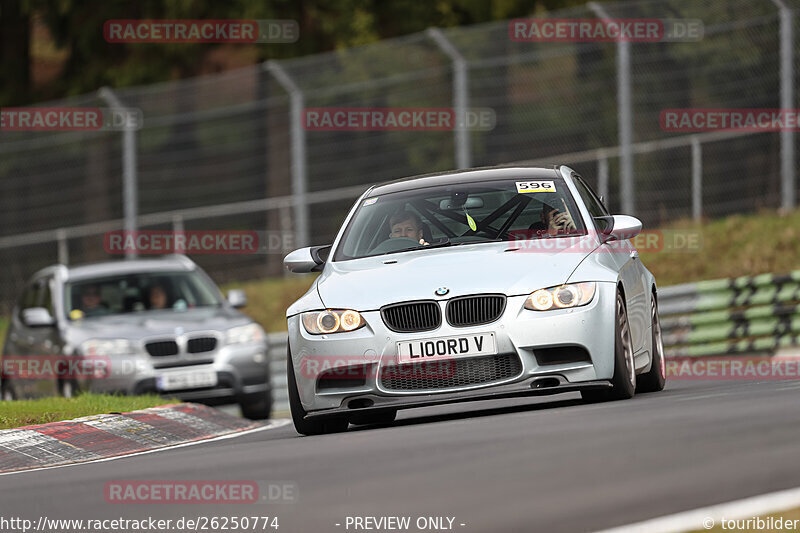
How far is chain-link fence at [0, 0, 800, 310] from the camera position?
2119cm

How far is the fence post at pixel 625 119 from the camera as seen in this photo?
20234mm

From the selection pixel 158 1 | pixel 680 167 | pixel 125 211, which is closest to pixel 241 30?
pixel 158 1

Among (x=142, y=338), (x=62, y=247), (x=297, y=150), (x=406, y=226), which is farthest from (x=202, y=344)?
(x=62, y=247)

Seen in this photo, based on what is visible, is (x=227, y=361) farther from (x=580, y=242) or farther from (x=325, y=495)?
(x=325, y=495)

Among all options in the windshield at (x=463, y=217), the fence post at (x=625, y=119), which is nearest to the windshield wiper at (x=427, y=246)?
the windshield at (x=463, y=217)

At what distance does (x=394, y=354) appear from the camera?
9984mm

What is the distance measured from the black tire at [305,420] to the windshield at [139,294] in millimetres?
6546

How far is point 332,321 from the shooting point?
33.6 ft

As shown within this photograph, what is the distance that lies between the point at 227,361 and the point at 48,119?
11036 mm

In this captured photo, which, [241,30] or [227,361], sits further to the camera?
[241,30]

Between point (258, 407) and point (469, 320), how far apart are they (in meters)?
6.80

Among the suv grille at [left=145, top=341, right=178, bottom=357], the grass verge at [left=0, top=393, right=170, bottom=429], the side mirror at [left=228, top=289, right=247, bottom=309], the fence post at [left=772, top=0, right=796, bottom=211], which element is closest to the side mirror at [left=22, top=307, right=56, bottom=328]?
the suv grille at [left=145, top=341, right=178, bottom=357]

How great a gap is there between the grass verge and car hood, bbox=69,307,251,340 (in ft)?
→ 5.59

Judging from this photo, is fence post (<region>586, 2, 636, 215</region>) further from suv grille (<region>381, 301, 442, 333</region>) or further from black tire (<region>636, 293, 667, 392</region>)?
suv grille (<region>381, 301, 442, 333</region>)
